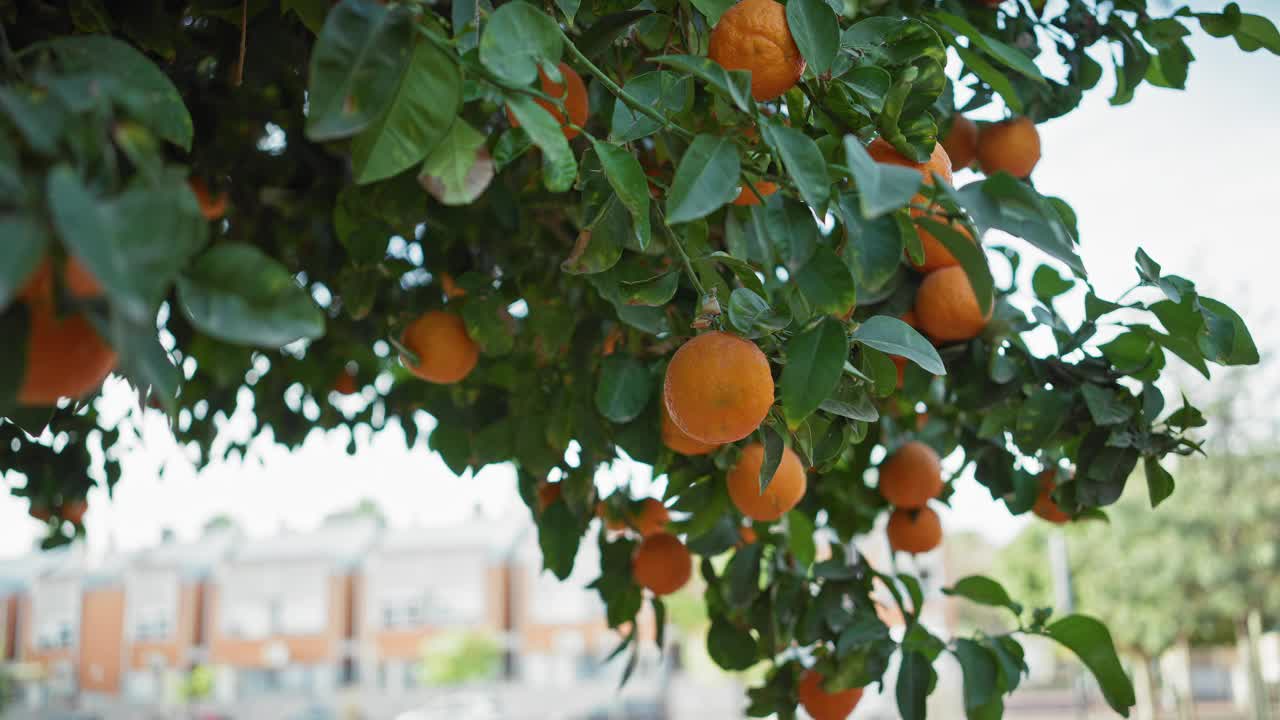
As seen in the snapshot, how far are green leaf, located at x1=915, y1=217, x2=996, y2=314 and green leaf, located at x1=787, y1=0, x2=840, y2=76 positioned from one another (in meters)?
0.23

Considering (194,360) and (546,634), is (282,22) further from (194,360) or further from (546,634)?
(546,634)

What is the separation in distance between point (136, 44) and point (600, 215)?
2.52 ft

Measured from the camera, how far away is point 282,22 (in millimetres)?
1333

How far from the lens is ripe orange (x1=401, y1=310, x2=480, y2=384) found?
1.46 meters

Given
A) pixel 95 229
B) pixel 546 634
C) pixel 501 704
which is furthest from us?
pixel 546 634

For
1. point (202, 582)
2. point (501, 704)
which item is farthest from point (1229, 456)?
point (202, 582)

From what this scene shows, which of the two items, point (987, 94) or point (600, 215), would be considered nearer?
point (600, 215)

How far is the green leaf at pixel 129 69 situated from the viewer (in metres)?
0.62

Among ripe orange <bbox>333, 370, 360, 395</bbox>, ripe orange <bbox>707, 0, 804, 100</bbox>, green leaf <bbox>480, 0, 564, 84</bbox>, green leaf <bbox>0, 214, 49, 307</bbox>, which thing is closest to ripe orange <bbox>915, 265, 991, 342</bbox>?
ripe orange <bbox>707, 0, 804, 100</bbox>

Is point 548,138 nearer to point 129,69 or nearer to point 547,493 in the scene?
point 129,69

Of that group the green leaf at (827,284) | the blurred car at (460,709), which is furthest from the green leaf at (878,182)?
the blurred car at (460,709)

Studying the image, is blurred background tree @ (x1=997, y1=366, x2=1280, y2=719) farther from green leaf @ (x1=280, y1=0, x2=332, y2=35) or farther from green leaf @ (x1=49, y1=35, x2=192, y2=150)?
green leaf @ (x1=49, y1=35, x2=192, y2=150)

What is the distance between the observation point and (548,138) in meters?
0.73

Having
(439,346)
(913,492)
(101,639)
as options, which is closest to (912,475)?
(913,492)
